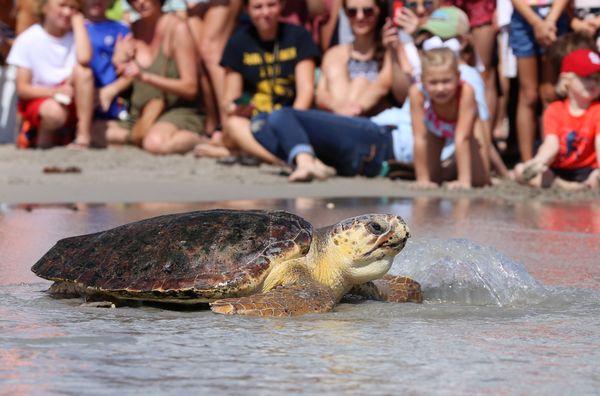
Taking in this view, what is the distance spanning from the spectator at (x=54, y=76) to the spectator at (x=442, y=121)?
3667 millimetres

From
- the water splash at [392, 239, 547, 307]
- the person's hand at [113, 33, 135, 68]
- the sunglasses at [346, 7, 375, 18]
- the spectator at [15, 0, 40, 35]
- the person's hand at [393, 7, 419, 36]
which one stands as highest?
the spectator at [15, 0, 40, 35]

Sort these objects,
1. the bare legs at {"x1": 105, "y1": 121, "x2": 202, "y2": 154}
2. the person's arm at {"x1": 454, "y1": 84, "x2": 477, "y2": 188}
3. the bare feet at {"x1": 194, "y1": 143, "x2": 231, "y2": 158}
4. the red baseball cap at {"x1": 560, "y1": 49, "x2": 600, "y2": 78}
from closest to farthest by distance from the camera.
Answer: the red baseball cap at {"x1": 560, "y1": 49, "x2": 600, "y2": 78}, the person's arm at {"x1": 454, "y1": 84, "x2": 477, "y2": 188}, the bare feet at {"x1": 194, "y1": 143, "x2": 231, "y2": 158}, the bare legs at {"x1": 105, "y1": 121, "x2": 202, "y2": 154}

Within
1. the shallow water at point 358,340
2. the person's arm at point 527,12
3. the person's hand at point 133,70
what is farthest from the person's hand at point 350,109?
the shallow water at point 358,340

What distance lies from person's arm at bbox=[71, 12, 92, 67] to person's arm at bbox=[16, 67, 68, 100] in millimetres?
322

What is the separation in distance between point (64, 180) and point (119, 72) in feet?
8.53

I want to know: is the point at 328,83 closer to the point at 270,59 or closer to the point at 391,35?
the point at 270,59

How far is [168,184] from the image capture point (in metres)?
9.23

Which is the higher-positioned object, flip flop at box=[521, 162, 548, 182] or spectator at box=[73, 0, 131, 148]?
spectator at box=[73, 0, 131, 148]

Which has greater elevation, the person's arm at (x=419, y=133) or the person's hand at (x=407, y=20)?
the person's hand at (x=407, y=20)

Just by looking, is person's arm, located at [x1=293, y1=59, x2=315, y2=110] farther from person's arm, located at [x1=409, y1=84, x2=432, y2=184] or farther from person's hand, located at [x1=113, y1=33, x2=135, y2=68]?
person's hand, located at [x1=113, y1=33, x2=135, y2=68]

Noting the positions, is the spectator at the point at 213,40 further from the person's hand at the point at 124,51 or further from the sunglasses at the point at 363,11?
the sunglasses at the point at 363,11

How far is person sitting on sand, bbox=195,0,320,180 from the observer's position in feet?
34.0

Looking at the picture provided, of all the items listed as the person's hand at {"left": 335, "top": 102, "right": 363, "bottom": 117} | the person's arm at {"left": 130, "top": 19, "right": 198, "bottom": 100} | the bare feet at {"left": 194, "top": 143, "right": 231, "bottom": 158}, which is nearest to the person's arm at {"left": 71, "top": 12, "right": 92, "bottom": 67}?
the person's arm at {"left": 130, "top": 19, "right": 198, "bottom": 100}

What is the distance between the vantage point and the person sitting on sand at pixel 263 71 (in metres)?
10.4
